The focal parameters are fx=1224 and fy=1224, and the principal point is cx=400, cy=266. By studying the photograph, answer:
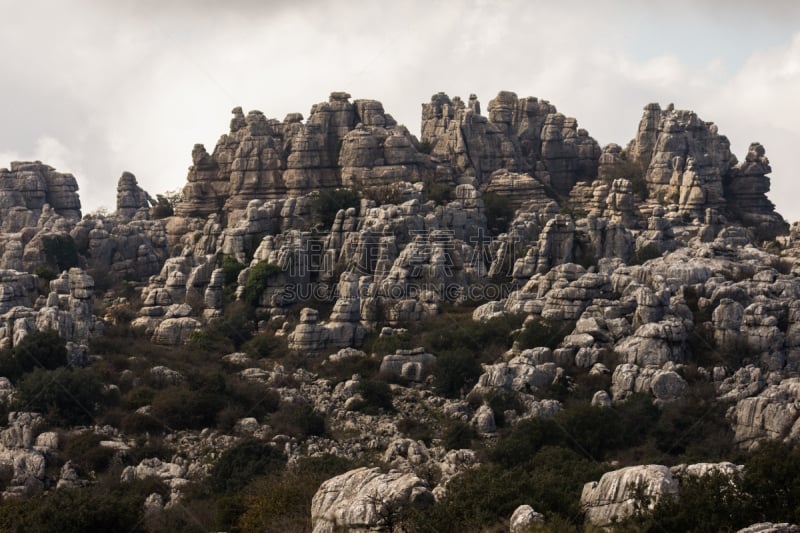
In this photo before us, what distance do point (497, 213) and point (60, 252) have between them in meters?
23.8

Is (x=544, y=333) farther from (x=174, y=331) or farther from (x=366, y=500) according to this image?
(x=366, y=500)

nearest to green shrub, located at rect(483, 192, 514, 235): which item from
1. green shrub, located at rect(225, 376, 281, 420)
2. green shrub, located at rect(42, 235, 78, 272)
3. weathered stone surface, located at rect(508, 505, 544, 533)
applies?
green shrub, located at rect(42, 235, 78, 272)

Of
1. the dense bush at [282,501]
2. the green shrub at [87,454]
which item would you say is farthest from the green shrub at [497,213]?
the dense bush at [282,501]

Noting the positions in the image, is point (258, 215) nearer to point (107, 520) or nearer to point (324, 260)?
point (324, 260)

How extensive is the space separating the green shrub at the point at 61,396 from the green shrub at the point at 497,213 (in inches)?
1179

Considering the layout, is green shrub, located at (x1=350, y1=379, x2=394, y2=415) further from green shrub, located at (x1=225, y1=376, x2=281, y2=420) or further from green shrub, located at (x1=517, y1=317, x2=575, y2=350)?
green shrub, located at (x1=517, y1=317, x2=575, y2=350)

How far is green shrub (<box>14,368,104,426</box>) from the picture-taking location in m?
39.5

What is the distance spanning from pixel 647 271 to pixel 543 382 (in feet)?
33.8

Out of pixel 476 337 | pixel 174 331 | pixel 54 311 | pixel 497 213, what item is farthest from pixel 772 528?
pixel 497 213

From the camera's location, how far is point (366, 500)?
79.3 feet

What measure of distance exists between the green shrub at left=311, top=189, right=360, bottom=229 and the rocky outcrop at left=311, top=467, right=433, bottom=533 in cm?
3640

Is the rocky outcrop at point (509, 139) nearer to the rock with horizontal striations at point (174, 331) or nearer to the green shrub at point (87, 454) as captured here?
the rock with horizontal striations at point (174, 331)

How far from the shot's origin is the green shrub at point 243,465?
33000 mm

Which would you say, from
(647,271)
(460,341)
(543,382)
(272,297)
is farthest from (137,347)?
(647,271)
